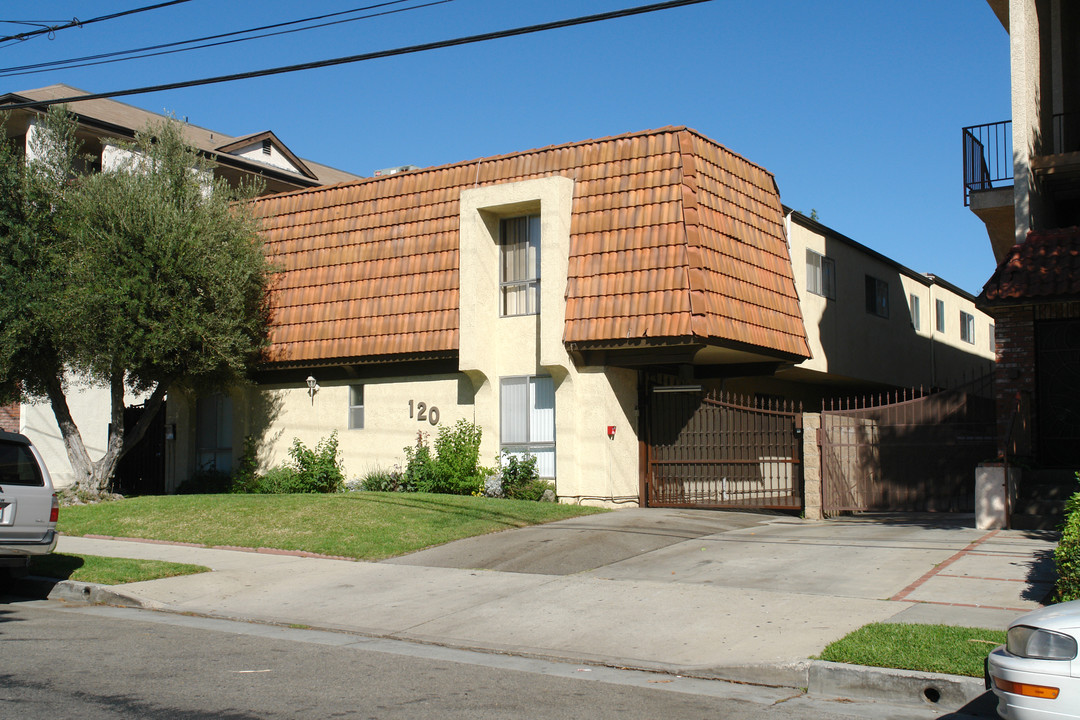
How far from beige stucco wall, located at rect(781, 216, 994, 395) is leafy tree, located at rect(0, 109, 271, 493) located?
12377 mm

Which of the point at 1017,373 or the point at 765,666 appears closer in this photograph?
the point at 765,666

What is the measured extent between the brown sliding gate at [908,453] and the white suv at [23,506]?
1160 centimetres

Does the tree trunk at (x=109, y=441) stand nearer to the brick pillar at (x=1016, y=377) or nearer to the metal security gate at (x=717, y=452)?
the metal security gate at (x=717, y=452)

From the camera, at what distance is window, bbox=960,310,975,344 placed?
34781 mm

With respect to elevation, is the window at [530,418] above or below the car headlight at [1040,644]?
above

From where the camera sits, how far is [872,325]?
27516mm

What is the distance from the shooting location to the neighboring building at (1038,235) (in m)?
15.6

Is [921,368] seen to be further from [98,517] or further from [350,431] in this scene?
[98,517]

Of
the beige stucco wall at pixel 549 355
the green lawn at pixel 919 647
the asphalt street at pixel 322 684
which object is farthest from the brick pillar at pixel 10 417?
the green lawn at pixel 919 647

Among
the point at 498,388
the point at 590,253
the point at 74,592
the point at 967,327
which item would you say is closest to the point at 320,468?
the point at 498,388

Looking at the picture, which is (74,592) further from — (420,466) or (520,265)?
(520,265)

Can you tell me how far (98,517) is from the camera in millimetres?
17266

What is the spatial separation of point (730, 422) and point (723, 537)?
12.8 feet

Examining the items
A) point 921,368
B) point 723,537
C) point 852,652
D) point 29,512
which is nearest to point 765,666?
point 852,652
